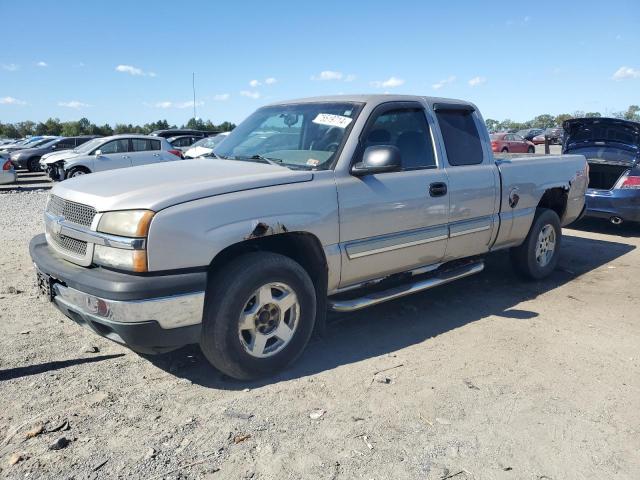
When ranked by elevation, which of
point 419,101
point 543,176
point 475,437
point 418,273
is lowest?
point 475,437

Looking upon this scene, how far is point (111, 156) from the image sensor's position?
15750 mm

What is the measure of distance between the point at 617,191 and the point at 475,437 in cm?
690

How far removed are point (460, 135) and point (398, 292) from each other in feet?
5.63

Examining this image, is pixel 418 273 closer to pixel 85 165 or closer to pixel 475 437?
pixel 475 437

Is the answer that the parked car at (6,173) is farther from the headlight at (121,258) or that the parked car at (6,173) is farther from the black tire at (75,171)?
the headlight at (121,258)

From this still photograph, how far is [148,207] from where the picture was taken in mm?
3160

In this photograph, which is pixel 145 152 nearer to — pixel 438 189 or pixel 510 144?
pixel 438 189

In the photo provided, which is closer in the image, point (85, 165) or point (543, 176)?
point (543, 176)

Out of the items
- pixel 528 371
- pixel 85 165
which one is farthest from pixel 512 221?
pixel 85 165

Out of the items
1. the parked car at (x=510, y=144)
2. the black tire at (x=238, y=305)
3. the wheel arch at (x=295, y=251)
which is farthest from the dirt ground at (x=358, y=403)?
the parked car at (x=510, y=144)

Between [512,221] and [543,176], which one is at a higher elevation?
[543,176]

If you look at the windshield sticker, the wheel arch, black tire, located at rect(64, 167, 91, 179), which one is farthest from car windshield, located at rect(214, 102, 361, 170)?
black tire, located at rect(64, 167, 91, 179)

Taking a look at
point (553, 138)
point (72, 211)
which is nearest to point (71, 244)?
point (72, 211)

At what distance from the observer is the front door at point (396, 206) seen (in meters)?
4.04
